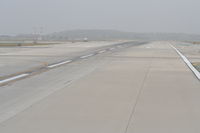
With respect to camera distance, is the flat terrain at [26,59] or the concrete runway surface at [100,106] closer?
the concrete runway surface at [100,106]

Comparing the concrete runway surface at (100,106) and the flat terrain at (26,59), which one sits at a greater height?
the concrete runway surface at (100,106)

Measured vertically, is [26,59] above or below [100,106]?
below

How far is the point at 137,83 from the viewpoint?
35.3ft

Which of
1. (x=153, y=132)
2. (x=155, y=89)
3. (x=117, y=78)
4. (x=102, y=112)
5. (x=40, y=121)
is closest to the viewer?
(x=153, y=132)

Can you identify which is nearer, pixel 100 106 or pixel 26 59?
pixel 100 106

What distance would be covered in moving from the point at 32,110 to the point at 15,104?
2.62 feet

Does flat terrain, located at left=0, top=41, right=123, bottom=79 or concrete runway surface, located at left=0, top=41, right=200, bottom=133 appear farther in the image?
flat terrain, located at left=0, top=41, right=123, bottom=79

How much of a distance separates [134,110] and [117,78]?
5176 mm

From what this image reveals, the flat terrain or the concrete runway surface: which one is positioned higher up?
the concrete runway surface

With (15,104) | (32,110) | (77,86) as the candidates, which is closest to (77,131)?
(32,110)

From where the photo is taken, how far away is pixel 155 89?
31.3 feet

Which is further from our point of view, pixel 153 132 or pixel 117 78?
pixel 117 78

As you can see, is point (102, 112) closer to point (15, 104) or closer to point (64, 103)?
point (64, 103)

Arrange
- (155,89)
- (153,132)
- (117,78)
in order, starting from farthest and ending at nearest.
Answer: (117,78) → (155,89) → (153,132)
